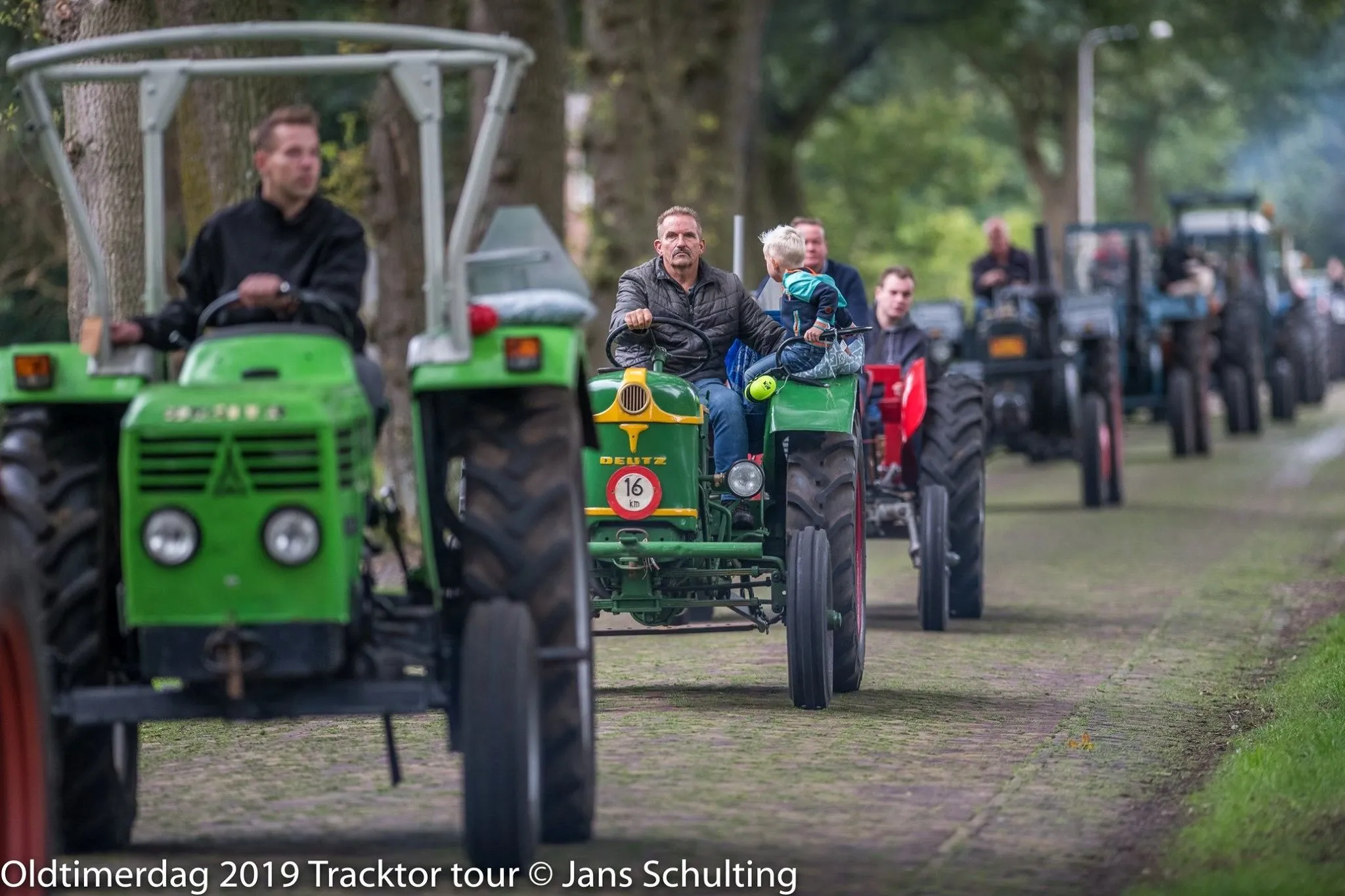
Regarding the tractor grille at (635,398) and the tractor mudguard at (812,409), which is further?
the tractor mudguard at (812,409)

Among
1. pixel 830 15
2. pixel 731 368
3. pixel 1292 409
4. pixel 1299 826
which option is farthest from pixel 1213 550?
pixel 830 15

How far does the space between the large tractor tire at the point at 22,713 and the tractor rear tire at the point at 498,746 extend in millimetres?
1095


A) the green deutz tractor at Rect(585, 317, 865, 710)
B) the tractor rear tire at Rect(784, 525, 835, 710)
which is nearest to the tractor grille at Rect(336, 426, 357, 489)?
the green deutz tractor at Rect(585, 317, 865, 710)

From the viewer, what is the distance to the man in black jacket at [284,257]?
24.8 feet

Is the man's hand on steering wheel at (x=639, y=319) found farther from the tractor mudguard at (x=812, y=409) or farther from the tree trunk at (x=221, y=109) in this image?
the tree trunk at (x=221, y=109)

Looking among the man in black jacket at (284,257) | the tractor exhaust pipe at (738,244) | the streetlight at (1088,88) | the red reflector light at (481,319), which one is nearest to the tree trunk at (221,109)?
the tractor exhaust pipe at (738,244)

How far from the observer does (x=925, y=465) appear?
14336 mm

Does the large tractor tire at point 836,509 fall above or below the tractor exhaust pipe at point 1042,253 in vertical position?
below

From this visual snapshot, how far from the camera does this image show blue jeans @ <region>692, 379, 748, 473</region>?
11.0m

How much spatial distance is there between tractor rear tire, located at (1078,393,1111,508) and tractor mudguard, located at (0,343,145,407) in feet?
49.2

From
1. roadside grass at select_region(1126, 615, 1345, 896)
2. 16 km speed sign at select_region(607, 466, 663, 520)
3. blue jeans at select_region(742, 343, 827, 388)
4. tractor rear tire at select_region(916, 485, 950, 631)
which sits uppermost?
blue jeans at select_region(742, 343, 827, 388)

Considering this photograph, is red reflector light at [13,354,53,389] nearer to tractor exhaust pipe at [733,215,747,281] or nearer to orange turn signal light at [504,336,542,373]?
orange turn signal light at [504,336,542,373]

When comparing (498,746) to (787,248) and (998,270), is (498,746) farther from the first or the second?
(998,270)

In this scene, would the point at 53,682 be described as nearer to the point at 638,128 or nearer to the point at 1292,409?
the point at 638,128
